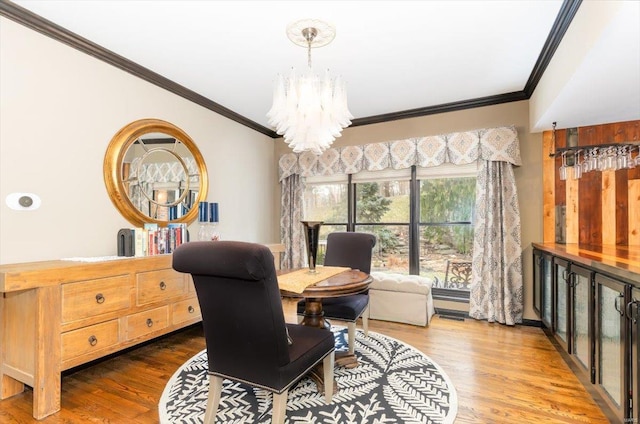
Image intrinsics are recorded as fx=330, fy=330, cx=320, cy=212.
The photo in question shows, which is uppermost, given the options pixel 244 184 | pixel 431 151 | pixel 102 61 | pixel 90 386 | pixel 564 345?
pixel 102 61

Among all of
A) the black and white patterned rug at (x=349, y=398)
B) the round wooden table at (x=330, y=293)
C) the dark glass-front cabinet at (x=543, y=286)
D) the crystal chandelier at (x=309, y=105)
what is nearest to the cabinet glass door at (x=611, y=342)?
the black and white patterned rug at (x=349, y=398)

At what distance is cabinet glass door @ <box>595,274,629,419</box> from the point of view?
167 centimetres

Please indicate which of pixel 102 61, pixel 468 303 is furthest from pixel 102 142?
pixel 468 303

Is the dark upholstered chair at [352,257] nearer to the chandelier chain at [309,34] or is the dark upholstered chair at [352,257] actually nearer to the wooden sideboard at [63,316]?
the wooden sideboard at [63,316]

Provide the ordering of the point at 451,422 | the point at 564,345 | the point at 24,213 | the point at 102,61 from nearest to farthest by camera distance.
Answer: the point at 451,422, the point at 24,213, the point at 564,345, the point at 102,61

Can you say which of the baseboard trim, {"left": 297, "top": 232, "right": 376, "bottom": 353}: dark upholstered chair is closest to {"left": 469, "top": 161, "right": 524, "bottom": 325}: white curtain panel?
the baseboard trim

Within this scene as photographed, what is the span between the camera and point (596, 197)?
11.0ft

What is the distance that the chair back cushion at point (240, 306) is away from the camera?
1.47 metres

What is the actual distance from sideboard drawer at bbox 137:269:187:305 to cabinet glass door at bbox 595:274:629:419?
307 cm

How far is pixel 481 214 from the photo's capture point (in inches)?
150

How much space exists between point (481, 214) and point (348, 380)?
2483mm

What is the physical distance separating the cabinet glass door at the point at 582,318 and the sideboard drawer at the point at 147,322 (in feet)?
10.2

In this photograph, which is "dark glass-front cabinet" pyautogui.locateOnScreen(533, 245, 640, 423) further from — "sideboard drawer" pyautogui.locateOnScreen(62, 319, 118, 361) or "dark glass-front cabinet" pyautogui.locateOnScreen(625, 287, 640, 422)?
"sideboard drawer" pyautogui.locateOnScreen(62, 319, 118, 361)

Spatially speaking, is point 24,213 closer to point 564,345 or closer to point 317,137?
point 317,137
